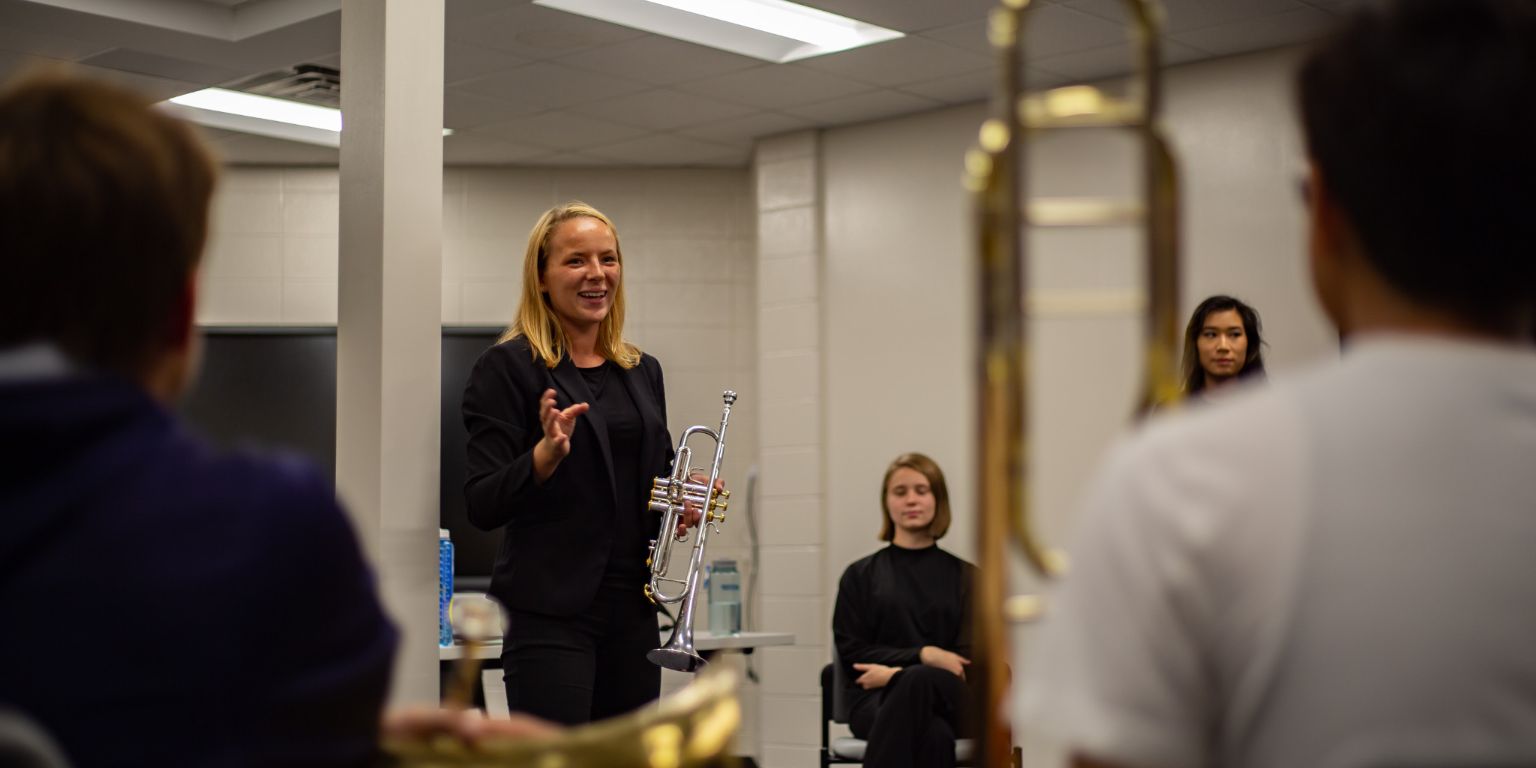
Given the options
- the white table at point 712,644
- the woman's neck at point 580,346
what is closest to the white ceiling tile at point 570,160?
the white table at point 712,644

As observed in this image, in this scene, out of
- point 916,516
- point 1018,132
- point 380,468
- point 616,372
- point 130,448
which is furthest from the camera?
point 916,516

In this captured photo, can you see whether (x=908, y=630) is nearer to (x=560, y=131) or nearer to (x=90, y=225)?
(x=560, y=131)

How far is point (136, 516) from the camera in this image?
89 centimetres

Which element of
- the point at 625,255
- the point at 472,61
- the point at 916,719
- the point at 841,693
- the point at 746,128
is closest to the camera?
the point at 916,719

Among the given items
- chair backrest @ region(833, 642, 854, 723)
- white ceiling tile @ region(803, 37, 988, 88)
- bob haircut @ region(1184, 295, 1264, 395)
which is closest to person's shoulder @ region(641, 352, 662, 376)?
bob haircut @ region(1184, 295, 1264, 395)

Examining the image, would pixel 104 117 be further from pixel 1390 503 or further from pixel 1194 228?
pixel 1194 228

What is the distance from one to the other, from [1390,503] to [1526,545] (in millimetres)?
77

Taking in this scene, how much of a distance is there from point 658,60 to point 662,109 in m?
0.67

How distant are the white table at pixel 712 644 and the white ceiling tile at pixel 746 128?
7.77ft

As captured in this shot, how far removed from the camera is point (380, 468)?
10.4ft

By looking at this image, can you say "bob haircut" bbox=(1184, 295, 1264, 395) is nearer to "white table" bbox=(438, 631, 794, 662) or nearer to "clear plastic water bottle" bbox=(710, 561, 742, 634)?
"white table" bbox=(438, 631, 794, 662)

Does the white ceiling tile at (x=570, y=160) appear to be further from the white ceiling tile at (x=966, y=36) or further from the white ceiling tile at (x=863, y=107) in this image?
the white ceiling tile at (x=966, y=36)

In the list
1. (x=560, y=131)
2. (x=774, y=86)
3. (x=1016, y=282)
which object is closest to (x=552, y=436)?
(x=1016, y=282)

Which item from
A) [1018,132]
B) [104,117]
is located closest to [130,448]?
[104,117]
